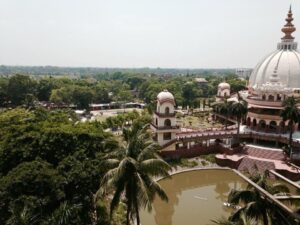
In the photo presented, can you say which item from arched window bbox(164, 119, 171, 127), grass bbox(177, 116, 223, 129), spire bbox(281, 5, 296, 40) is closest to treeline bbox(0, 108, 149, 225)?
arched window bbox(164, 119, 171, 127)

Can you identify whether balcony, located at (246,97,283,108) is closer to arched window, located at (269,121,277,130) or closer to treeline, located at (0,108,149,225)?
arched window, located at (269,121,277,130)

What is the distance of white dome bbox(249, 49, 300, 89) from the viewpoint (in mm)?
51094

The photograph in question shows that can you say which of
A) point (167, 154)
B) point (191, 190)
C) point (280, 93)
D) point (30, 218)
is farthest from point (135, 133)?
point (280, 93)

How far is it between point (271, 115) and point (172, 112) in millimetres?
15525

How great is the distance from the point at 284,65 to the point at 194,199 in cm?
3509

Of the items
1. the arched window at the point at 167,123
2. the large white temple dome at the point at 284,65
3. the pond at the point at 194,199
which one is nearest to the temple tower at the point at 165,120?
the arched window at the point at 167,123

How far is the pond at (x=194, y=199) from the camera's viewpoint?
958 inches

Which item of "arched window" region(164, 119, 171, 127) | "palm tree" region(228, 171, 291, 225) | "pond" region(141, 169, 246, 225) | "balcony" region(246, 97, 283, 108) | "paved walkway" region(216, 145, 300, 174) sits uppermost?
"balcony" region(246, 97, 283, 108)

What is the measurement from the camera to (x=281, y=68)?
171ft

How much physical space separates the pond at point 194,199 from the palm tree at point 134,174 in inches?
389

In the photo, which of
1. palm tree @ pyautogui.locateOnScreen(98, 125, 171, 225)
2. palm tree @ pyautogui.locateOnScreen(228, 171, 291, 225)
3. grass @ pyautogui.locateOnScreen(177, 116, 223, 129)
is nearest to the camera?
palm tree @ pyautogui.locateOnScreen(228, 171, 291, 225)

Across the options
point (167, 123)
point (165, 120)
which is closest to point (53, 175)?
point (165, 120)

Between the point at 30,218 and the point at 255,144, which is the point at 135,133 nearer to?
the point at 30,218

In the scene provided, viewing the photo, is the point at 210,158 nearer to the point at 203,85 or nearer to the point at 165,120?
the point at 165,120
